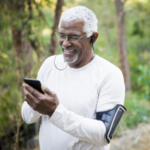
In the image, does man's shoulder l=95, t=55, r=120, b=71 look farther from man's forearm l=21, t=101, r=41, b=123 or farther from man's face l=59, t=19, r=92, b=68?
man's forearm l=21, t=101, r=41, b=123

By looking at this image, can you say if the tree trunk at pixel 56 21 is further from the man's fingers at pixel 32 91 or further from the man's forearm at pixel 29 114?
the man's fingers at pixel 32 91

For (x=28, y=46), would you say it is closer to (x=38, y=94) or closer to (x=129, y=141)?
(x=129, y=141)

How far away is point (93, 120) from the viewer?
1329 millimetres

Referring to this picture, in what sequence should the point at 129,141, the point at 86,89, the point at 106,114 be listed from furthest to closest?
the point at 129,141 → the point at 86,89 → the point at 106,114

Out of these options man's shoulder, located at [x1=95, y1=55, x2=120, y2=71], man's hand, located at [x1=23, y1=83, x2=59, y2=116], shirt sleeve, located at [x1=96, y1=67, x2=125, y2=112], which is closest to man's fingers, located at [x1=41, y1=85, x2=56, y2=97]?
man's hand, located at [x1=23, y1=83, x2=59, y2=116]

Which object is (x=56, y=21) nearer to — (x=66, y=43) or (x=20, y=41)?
(x=20, y=41)

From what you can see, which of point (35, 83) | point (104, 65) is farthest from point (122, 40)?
point (35, 83)

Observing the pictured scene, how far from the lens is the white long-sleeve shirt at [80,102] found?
1290 millimetres

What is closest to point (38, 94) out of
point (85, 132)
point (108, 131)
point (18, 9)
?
point (85, 132)

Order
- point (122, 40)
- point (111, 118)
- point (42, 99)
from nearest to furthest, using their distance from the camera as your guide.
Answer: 1. point (42, 99)
2. point (111, 118)
3. point (122, 40)

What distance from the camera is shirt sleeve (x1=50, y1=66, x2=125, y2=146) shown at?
1.27m

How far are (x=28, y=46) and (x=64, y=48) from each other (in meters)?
3.06

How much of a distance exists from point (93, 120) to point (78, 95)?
0.78 feet

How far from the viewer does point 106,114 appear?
134 centimetres
